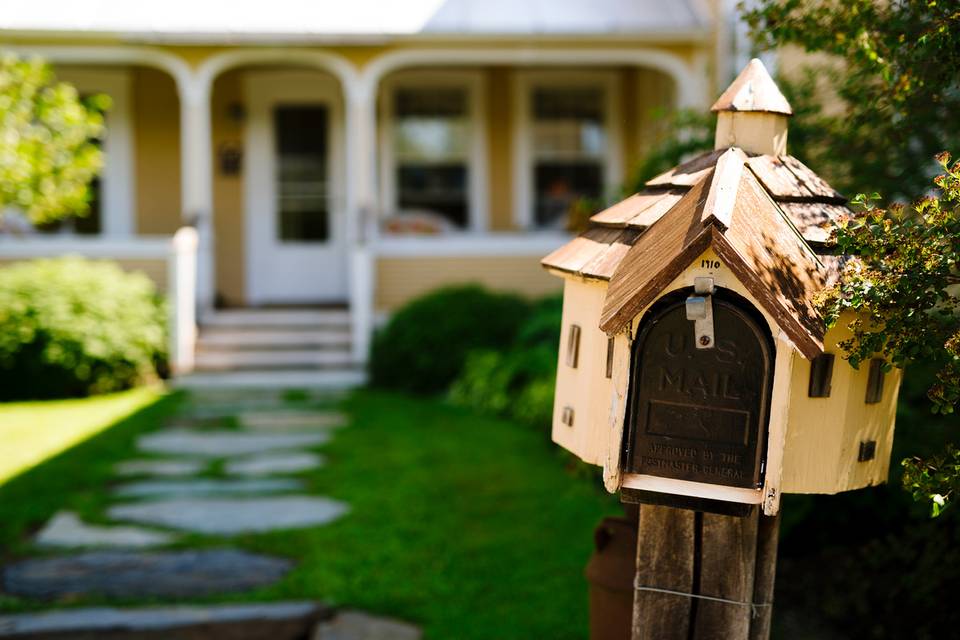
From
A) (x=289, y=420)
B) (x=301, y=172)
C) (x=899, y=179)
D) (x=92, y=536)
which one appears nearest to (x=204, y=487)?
(x=92, y=536)

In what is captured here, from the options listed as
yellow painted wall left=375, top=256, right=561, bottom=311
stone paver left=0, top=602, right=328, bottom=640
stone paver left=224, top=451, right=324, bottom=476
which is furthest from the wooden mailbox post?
yellow painted wall left=375, top=256, right=561, bottom=311

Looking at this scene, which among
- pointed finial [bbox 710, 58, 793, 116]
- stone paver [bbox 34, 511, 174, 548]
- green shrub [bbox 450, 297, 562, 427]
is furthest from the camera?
green shrub [bbox 450, 297, 562, 427]

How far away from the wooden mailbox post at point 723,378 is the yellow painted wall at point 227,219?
1102cm

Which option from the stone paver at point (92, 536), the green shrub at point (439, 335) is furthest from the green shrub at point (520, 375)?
the stone paver at point (92, 536)

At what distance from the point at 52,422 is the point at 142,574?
13.4 feet

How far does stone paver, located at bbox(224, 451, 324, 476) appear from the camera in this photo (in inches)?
296

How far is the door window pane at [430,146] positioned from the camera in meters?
13.5

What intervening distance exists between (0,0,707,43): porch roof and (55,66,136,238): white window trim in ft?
5.01

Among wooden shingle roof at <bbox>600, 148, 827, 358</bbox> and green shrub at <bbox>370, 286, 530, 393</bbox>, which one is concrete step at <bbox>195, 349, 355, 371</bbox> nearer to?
green shrub at <bbox>370, 286, 530, 393</bbox>

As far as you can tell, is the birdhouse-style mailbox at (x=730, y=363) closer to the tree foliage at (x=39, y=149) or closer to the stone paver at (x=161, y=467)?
the tree foliage at (x=39, y=149)

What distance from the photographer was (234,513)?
21.2 feet

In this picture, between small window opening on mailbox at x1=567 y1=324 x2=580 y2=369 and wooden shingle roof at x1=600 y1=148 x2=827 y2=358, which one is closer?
wooden shingle roof at x1=600 y1=148 x2=827 y2=358

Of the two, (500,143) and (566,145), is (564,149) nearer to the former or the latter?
(566,145)

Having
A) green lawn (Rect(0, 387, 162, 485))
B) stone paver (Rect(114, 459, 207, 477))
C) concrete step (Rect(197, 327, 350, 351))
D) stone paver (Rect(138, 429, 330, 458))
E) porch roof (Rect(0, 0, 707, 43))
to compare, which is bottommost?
green lawn (Rect(0, 387, 162, 485))
